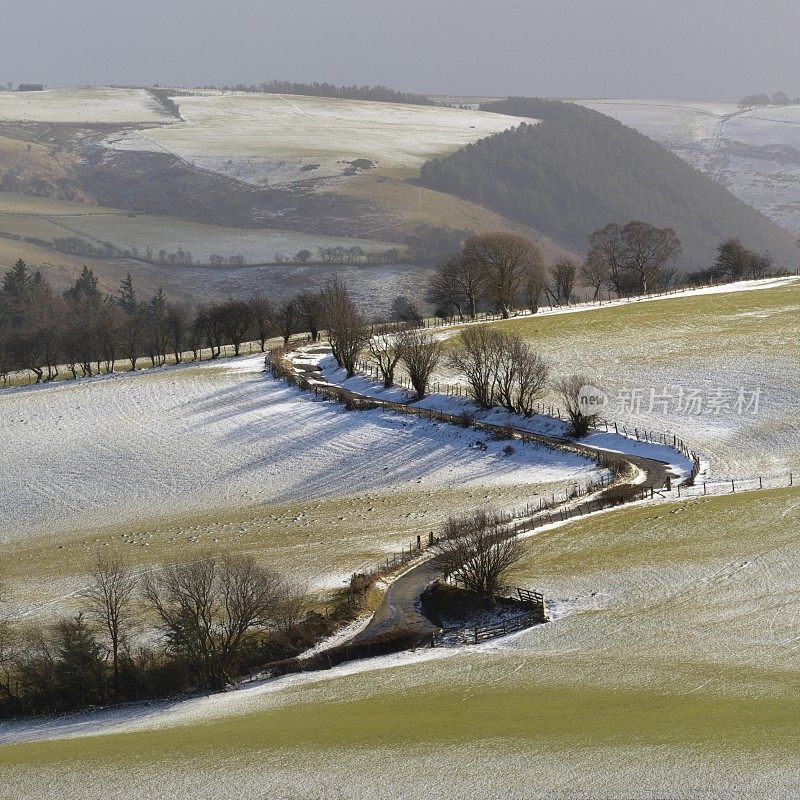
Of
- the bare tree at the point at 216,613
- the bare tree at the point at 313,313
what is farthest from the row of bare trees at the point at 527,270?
the bare tree at the point at 216,613

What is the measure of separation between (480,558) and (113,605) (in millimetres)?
15349

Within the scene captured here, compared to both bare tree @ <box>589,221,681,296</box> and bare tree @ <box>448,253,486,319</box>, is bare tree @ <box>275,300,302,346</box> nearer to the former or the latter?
bare tree @ <box>448,253,486,319</box>

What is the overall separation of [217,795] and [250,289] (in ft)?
551

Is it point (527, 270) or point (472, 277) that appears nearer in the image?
point (472, 277)

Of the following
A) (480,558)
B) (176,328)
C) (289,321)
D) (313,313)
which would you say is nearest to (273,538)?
(480,558)

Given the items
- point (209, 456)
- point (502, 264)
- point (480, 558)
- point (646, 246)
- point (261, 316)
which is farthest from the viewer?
point (646, 246)

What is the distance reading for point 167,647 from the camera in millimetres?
41156

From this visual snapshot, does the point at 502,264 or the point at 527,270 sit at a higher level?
the point at 502,264

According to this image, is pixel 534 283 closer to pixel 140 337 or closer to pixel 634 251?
pixel 634 251

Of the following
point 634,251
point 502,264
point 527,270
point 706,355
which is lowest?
point 706,355

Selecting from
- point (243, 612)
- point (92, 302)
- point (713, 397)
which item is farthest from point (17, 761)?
point (92, 302)

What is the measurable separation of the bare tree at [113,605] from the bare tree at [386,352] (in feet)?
120

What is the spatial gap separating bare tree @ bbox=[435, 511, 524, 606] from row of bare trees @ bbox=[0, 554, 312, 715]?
616 cm

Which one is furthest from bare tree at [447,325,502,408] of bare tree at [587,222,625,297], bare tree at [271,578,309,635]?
bare tree at [587,222,625,297]
